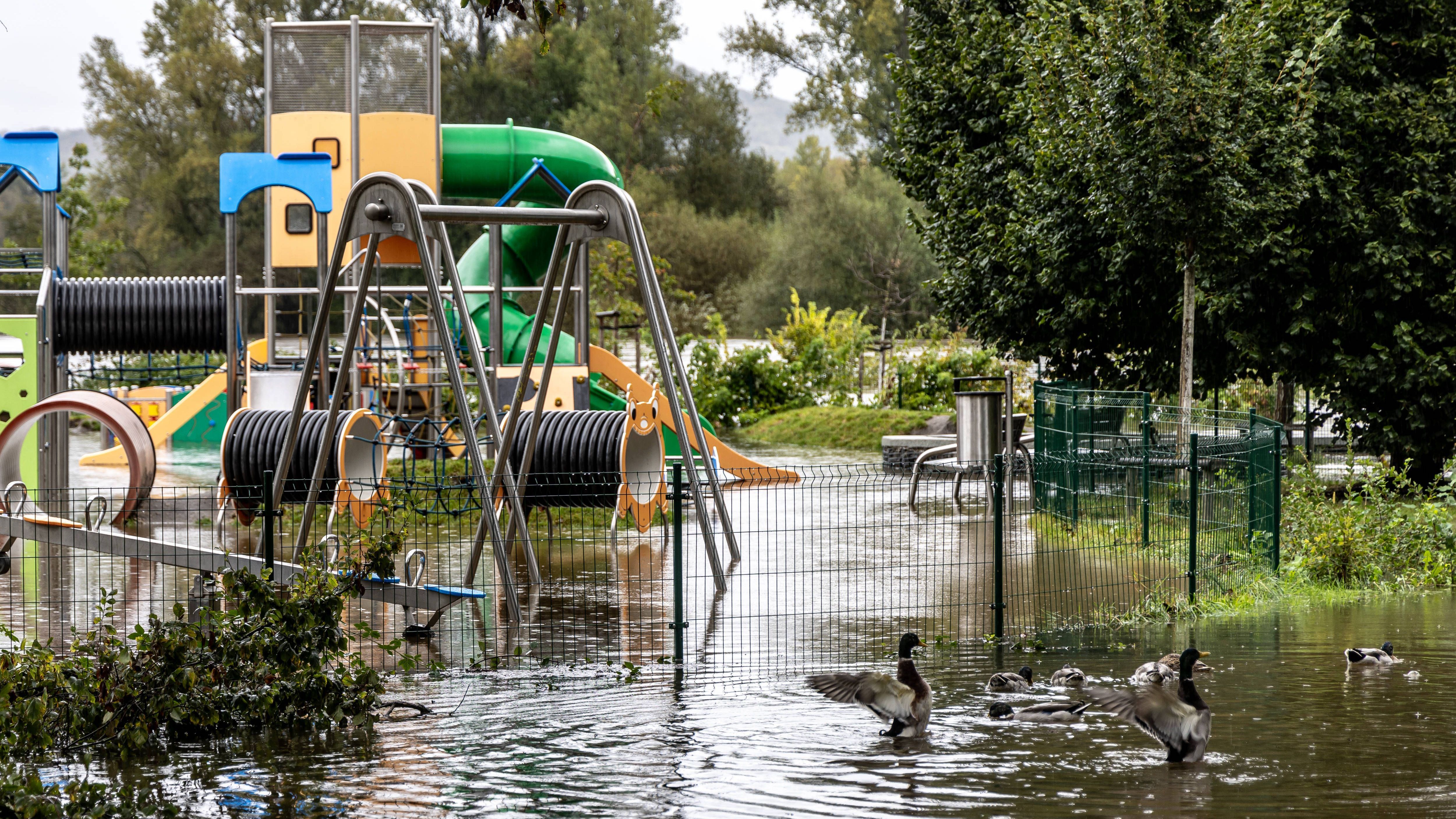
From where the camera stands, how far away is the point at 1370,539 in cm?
1333

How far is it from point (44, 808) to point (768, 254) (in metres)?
52.7

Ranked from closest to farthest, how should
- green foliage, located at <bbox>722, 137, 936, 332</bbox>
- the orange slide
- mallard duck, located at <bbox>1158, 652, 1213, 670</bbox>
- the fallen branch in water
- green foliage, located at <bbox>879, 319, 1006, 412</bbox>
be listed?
1. the fallen branch in water
2. mallard duck, located at <bbox>1158, 652, 1213, 670</bbox>
3. the orange slide
4. green foliage, located at <bbox>879, 319, 1006, 412</bbox>
5. green foliage, located at <bbox>722, 137, 936, 332</bbox>

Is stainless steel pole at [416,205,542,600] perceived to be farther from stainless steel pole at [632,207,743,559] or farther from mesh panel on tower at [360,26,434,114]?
mesh panel on tower at [360,26,434,114]

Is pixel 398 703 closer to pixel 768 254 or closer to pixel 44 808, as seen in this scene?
pixel 44 808

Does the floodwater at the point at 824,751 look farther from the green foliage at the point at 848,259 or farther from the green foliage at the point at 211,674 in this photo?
the green foliage at the point at 848,259

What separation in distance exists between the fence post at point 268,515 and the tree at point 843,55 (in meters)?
44.5

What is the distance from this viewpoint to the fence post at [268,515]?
352 inches

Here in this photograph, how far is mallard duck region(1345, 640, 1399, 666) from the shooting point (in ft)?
30.1

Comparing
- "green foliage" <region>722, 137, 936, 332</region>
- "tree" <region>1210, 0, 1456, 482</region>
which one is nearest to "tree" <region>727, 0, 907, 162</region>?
"green foliage" <region>722, 137, 936, 332</region>

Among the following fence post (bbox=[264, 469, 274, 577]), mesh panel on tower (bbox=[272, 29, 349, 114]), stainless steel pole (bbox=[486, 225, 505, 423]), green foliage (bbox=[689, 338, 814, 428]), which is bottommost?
fence post (bbox=[264, 469, 274, 577])

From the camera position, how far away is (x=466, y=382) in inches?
982

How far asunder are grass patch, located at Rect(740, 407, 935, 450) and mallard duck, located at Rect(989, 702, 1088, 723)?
1852 centimetres

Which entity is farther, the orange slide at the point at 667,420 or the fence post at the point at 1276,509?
the orange slide at the point at 667,420

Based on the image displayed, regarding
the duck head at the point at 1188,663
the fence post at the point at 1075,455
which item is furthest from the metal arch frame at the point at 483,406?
the fence post at the point at 1075,455
